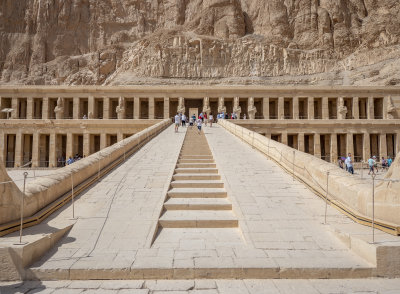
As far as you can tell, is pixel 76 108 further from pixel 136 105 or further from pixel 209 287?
pixel 209 287

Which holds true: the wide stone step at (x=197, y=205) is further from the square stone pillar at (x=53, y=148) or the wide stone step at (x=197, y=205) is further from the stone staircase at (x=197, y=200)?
the square stone pillar at (x=53, y=148)

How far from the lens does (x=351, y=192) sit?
6.06 m

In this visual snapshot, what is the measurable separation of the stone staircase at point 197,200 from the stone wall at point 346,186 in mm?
2270

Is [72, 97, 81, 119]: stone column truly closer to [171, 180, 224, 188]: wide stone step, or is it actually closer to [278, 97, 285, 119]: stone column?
[278, 97, 285, 119]: stone column

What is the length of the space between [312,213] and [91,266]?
4.35 meters

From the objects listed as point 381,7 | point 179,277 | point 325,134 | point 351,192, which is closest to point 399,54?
point 381,7

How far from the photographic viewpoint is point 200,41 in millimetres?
44656

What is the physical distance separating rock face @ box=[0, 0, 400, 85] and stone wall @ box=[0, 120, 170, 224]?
3348 cm

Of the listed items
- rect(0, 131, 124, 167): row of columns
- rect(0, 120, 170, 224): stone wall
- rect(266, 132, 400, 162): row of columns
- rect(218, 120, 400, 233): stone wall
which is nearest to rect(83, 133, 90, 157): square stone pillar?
rect(0, 131, 124, 167): row of columns

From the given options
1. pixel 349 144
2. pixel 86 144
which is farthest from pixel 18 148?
pixel 349 144

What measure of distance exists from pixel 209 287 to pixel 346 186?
152 inches

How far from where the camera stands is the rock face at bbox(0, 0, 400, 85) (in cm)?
4316

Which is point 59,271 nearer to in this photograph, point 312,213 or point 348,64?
point 312,213

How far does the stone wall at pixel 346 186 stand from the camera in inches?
202
